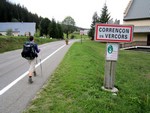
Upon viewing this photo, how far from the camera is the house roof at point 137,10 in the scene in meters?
40.9

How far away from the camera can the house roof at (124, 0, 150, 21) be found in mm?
40884

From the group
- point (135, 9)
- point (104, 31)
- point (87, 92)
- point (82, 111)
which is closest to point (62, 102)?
point (82, 111)

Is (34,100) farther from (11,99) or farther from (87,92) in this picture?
(87,92)

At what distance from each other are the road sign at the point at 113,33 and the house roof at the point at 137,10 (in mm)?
34943

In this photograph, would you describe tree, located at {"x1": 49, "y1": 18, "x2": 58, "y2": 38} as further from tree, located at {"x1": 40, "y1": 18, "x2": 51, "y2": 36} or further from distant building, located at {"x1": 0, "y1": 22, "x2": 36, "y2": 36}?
distant building, located at {"x1": 0, "y1": 22, "x2": 36, "y2": 36}

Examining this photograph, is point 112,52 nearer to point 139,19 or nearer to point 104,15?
point 139,19

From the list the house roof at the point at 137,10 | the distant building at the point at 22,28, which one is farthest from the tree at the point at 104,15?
the distant building at the point at 22,28

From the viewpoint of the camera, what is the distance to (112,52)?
715cm

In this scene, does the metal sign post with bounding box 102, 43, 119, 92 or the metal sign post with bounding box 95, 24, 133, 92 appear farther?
the metal sign post with bounding box 102, 43, 119, 92

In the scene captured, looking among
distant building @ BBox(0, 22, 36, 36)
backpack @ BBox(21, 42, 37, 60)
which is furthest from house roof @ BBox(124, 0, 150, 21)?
distant building @ BBox(0, 22, 36, 36)

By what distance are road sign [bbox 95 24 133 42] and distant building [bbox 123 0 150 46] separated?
105 ft

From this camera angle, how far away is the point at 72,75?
29.9 ft

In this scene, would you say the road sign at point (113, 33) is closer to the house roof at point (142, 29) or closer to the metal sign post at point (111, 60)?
the metal sign post at point (111, 60)

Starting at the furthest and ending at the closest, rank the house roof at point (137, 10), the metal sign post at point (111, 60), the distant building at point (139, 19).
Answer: the house roof at point (137, 10) < the distant building at point (139, 19) < the metal sign post at point (111, 60)
